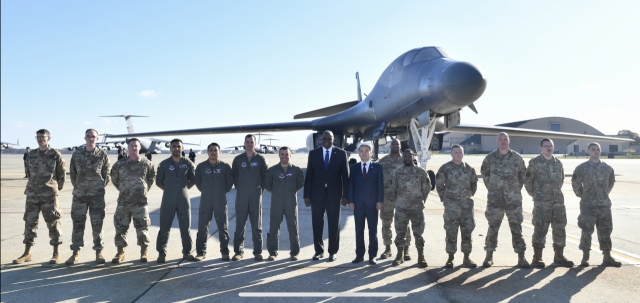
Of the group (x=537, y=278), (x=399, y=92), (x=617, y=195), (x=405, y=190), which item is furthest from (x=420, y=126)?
(x=617, y=195)

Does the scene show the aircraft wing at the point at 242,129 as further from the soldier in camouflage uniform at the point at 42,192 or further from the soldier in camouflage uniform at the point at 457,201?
the soldier in camouflage uniform at the point at 457,201

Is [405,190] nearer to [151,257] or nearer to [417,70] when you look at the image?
[151,257]

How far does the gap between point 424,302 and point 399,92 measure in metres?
6.98

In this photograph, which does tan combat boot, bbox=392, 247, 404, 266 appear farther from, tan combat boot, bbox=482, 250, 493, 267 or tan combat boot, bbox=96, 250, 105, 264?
tan combat boot, bbox=96, 250, 105, 264

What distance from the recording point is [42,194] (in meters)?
5.41

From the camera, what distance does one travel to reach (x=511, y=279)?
4613 mm

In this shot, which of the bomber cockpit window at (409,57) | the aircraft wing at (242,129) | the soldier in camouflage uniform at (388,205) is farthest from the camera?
the aircraft wing at (242,129)

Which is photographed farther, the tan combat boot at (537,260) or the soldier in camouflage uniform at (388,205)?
the soldier in camouflage uniform at (388,205)

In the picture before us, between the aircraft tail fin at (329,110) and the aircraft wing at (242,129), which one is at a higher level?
the aircraft tail fin at (329,110)

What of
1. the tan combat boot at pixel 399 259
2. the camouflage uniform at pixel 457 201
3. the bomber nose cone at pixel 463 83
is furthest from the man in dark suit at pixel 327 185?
the bomber nose cone at pixel 463 83

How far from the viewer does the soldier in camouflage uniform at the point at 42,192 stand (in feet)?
17.5

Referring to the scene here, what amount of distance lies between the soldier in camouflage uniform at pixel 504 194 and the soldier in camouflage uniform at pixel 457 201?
26 centimetres

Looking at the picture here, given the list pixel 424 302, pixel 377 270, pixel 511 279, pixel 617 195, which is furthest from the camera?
pixel 617 195

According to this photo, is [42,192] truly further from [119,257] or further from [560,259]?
[560,259]
